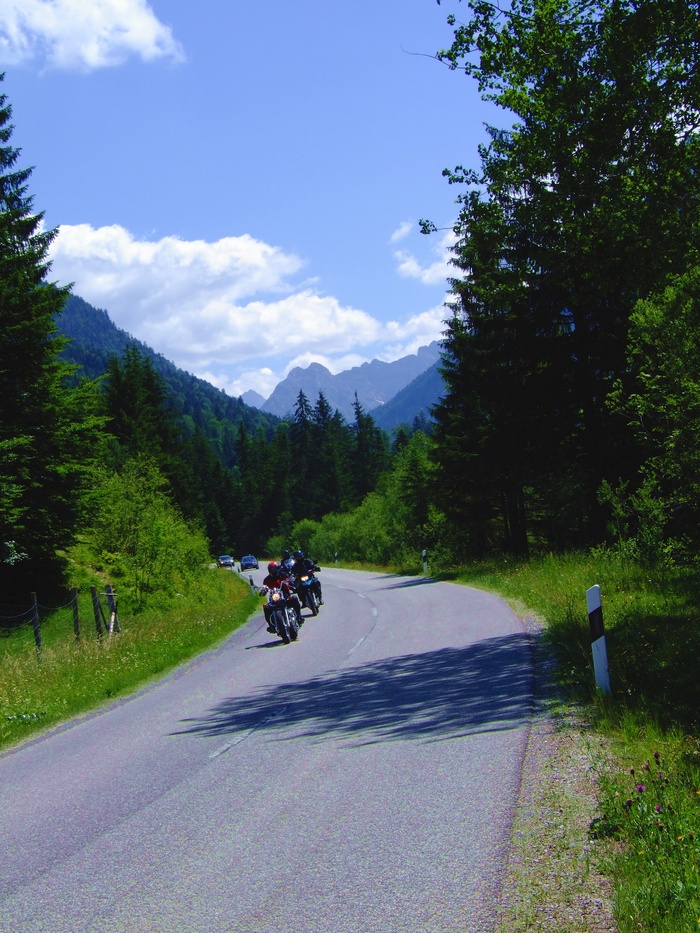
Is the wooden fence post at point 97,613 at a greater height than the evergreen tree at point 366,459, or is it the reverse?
the evergreen tree at point 366,459

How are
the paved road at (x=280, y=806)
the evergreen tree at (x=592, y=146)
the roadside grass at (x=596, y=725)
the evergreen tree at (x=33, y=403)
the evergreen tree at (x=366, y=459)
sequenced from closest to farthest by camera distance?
the roadside grass at (x=596, y=725)
the paved road at (x=280, y=806)
the evergreen tree at (x=592, y=146)
the evergreen tree at (x=33, y=403)
the evergreen tree at (x=366, y=459)

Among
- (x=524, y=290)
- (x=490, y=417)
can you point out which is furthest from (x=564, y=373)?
(x=524, y=290)

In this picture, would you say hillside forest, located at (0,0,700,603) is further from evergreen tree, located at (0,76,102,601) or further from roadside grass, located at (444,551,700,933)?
roadside grass, located at (444,551,700,933)

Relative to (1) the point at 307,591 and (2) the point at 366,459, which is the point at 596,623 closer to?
(1) the point at 307,591

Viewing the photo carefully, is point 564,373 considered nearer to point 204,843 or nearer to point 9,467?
point 9,467

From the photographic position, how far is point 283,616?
55.7 feet

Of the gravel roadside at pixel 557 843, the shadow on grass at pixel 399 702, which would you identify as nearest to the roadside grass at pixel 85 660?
the shadow on grass at pixel 399 702

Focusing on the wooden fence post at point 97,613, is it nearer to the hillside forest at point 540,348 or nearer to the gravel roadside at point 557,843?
the hillside forest at point 540,348

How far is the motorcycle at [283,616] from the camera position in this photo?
1692cm

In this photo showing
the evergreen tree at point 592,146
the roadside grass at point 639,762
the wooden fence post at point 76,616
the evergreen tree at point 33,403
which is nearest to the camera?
the roadside grass at point 639,762

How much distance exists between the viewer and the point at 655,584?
48.1 ft

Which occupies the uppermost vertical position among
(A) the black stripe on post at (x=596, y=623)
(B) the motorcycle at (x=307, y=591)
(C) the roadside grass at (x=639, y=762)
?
(A) the black stripe on post at (x=596, y=623)

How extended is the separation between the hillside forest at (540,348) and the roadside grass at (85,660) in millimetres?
3846

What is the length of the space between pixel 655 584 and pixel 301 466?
3889 inches
